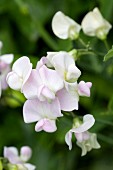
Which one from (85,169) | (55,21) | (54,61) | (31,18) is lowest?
(85,169)

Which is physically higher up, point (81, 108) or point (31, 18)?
point (31, 18)

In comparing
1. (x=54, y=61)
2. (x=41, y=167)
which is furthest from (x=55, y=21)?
(x=41, y=167)

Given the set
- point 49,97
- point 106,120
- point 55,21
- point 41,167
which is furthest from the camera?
point 41,167

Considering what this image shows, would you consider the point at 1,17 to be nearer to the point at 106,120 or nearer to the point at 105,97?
the point at 105,97

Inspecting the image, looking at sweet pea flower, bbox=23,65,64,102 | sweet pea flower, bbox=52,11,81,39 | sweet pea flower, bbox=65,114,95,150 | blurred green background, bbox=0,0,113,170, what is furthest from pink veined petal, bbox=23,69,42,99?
blurred green background, bbox=0,0,113,170

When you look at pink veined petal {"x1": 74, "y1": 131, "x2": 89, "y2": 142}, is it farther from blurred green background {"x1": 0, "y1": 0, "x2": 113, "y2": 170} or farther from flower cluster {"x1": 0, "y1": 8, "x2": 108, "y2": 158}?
blurred green background {"x1": 0, "y1": 0, "x2": 113, "y2": 170}

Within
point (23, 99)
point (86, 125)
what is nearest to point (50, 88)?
point (86, 125)
